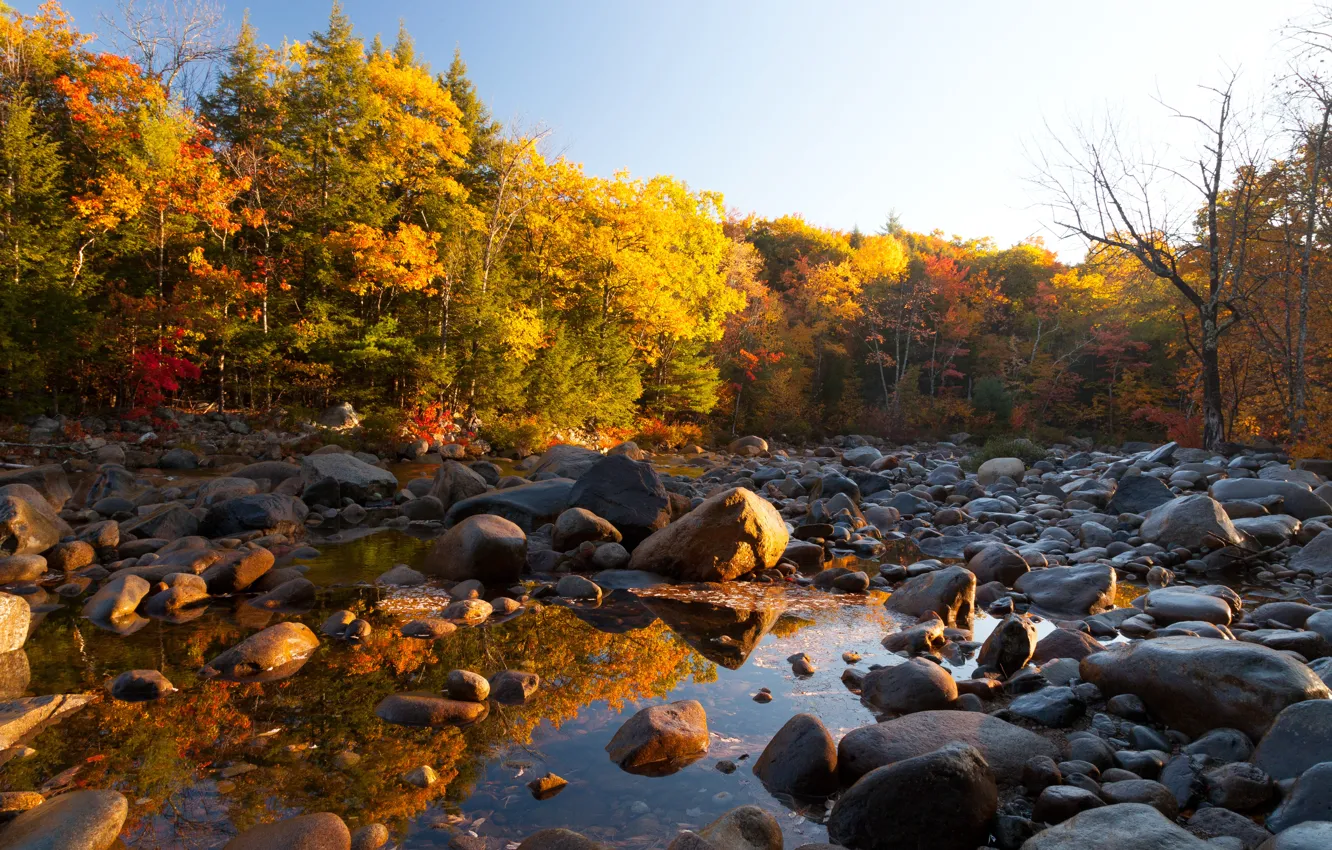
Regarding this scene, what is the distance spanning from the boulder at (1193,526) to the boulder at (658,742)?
278 inches

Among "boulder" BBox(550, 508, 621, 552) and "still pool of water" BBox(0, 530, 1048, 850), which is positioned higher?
"boulder" BBox(550, 508, 621, 552)

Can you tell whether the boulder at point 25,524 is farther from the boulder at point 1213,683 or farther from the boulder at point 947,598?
the boulder at point 1213,683

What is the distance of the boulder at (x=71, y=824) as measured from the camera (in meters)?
2.76

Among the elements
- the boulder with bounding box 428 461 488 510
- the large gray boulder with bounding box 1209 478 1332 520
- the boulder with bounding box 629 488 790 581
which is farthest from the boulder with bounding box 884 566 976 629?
the boulder with bounding box 428 461 488 510

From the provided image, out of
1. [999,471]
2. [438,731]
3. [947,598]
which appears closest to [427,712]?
[438,731]

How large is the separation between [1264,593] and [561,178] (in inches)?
803

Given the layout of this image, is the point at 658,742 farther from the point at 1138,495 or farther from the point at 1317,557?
the point at 1138,495

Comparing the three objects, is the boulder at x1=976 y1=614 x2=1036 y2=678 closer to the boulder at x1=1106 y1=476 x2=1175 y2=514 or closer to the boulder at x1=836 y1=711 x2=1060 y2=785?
the boulder at x1=836 y1=711 x2=1060 y2=785

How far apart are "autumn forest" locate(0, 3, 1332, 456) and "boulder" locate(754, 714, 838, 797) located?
12939mm

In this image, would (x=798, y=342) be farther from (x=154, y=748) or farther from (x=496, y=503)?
(x=154, y=748)

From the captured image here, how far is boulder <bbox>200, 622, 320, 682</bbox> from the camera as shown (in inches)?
187

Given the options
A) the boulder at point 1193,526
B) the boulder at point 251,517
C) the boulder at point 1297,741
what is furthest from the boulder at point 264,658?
the boulder at point 1193,526

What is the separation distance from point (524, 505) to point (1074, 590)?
6.42m

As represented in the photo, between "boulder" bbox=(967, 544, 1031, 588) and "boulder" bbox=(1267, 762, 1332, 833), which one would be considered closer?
"boulder" bbox=(1267, 762, 1332, 833)
